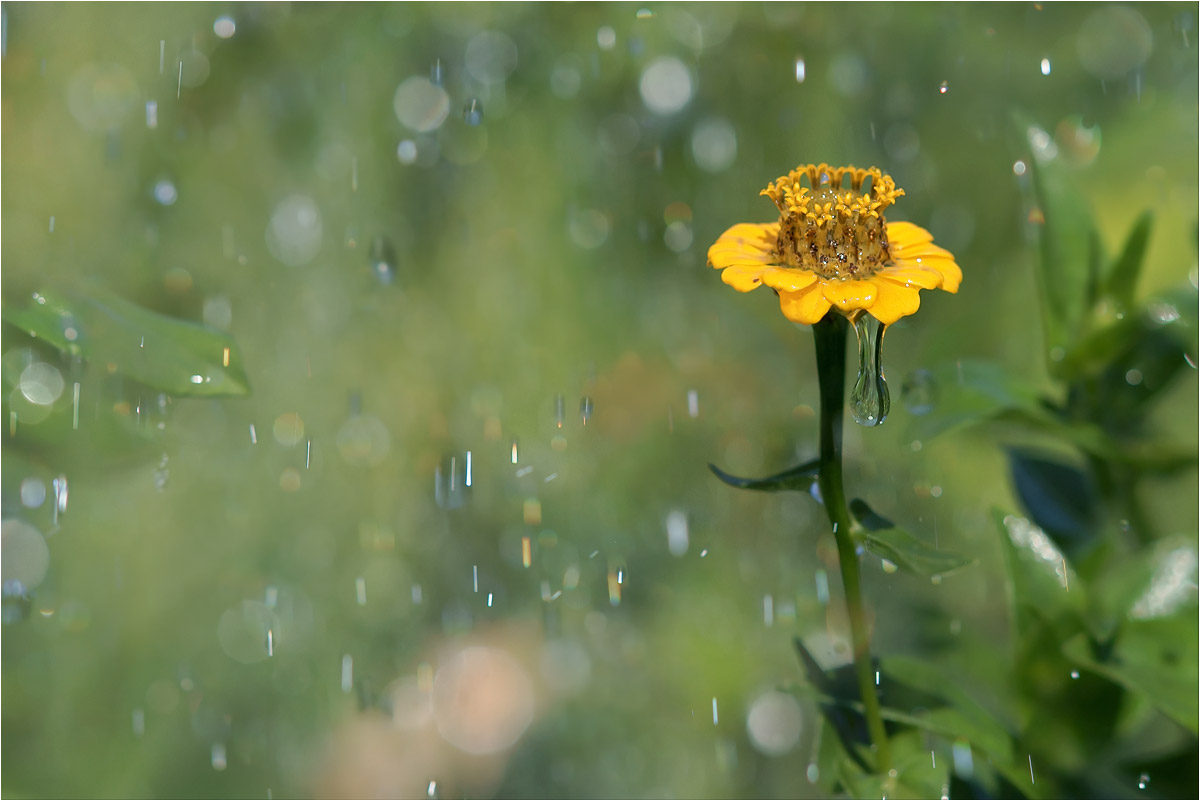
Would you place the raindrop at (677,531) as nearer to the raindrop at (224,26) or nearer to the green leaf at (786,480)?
the green leaf at (786,480)

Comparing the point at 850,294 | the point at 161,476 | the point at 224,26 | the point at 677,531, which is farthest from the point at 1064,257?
the point at 224,26

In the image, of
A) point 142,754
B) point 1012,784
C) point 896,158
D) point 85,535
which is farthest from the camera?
point 896,158

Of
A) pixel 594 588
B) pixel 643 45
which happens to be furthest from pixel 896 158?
pixel 594 588

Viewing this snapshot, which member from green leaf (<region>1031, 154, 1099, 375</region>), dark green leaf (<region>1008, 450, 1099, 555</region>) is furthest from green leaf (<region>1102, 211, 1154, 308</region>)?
dark green leaf (<region>1008, 450, 1099, 555</region>)

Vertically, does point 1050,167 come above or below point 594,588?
above

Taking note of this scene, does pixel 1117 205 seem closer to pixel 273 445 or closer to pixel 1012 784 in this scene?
pixel 1012 784

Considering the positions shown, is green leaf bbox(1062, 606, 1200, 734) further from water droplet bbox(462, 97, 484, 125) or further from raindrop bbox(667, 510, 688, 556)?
water droplet bbox(462, 97, 484, 125)
